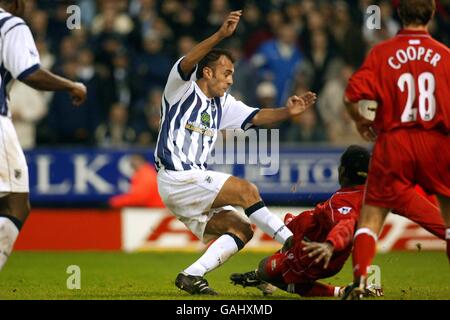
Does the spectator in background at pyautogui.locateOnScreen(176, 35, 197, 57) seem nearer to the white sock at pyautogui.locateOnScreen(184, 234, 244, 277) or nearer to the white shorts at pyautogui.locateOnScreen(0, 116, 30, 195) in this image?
the white sock at pyautogui.locateOnScreen(184, 234, 244, 277)

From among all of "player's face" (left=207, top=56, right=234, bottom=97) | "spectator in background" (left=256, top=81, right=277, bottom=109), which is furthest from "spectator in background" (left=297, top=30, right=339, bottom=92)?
"player's face" (left=207, top=56, right=234, bottom=97)

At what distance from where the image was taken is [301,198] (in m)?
15.9

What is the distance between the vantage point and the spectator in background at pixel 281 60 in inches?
668

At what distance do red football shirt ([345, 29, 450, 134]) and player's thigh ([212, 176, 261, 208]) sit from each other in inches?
70.9

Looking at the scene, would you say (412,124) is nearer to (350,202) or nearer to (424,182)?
(424,182)

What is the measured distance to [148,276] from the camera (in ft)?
38.4

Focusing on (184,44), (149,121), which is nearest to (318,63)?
(184,44)

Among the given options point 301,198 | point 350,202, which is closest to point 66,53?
point 301,198

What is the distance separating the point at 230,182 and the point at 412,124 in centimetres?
207

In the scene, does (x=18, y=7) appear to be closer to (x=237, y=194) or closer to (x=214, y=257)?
(x=237, y=194)

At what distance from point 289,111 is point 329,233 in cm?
162

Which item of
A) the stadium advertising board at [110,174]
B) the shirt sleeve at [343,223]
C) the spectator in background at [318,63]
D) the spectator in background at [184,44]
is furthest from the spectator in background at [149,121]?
the shirt sleeve at [343,223]

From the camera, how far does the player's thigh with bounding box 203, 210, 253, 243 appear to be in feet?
31.6

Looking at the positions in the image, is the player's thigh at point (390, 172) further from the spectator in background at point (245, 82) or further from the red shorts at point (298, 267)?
the spectator in background at point (245, 82)
